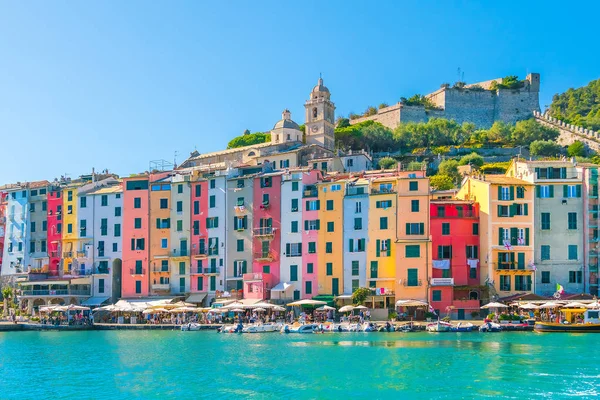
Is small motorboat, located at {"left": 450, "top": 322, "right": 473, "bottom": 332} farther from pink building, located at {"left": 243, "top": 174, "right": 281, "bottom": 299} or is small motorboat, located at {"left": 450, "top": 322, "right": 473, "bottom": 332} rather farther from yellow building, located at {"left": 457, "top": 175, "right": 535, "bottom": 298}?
pink building, located at {"left": 243, "top": 174, "right": 281, "bottom": 299}

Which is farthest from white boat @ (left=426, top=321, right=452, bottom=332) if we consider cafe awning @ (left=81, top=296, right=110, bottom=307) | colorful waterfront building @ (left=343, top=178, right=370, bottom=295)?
cafe awning @ (left=81, top=296, right=110, bottom=307)

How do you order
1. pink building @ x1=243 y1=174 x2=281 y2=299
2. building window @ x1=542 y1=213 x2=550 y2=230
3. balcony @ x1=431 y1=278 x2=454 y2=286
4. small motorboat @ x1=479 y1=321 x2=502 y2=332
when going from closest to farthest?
1. small motorboat @ x1=479 y1=321 x2=502 y2=332
2. balcony @ x1=431 y1=278 x2=454 y2=286
3. building window @ x1=542 y1=213 x2=550 y2=230
4. pink building @ x1=243 y1=174 x2=281 y2=299

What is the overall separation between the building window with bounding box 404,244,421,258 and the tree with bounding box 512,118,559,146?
163 ft

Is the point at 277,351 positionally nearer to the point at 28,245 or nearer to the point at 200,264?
the point at 200,264

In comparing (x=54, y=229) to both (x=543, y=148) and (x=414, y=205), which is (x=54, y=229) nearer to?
(x=414, y=205)

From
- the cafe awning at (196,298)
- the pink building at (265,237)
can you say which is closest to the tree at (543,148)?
the pink building at (265,237)

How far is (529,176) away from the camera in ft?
236

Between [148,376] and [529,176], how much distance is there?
125 ft

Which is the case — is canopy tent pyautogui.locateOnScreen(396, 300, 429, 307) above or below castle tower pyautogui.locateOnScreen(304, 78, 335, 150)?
below

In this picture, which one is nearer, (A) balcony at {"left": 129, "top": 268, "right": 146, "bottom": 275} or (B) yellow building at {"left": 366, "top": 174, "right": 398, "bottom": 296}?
(B) yellow building at {"left": 366, "top": 174, "right": 398, "bottom": 296}

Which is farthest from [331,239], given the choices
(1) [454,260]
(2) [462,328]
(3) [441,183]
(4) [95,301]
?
(4) [95,301]

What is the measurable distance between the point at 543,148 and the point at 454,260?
4412cm

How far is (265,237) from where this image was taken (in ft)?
252

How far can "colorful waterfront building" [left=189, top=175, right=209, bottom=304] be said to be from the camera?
78.9m
